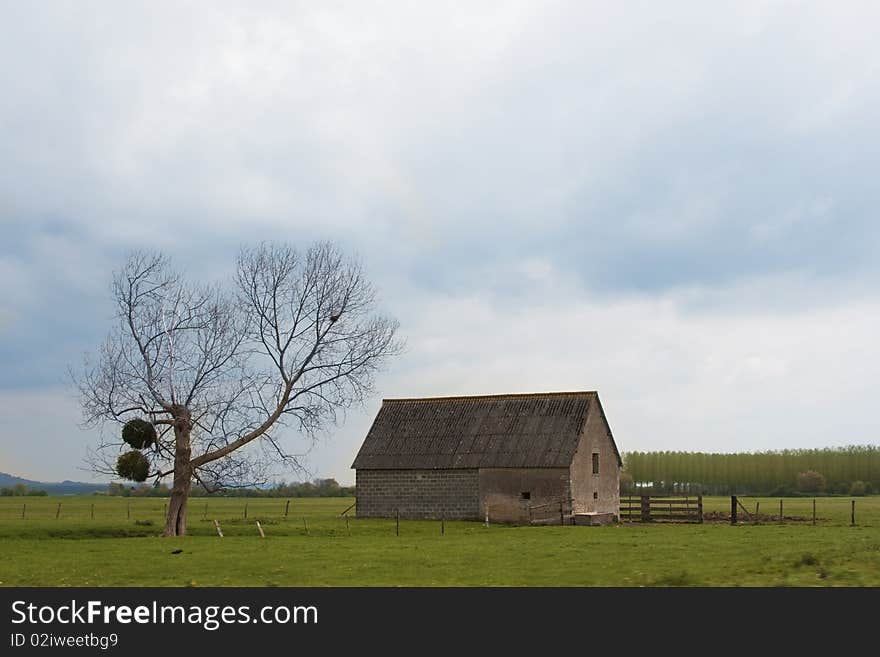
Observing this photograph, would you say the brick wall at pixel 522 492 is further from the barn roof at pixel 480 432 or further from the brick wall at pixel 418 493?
the brick wall at pixel 418 493

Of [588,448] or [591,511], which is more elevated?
[588,448]

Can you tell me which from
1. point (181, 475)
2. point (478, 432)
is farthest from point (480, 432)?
point (181, 475)

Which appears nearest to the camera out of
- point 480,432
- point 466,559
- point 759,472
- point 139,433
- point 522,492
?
point 466,559

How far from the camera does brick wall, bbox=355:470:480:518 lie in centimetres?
5122

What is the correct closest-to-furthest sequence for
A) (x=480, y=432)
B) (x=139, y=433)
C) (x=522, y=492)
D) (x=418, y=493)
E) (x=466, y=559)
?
(x=466, y=559)
(x=139, y=433)
(x=522, y=492)
(x=418, y=493)
(x=480, y=432)

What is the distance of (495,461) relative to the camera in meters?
51.1

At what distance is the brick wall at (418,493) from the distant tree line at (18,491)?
69.8 metres

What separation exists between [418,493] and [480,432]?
492 cm

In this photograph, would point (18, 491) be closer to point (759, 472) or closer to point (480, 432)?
point (480, 432)

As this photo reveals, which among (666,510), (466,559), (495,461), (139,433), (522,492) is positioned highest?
(139,433)
